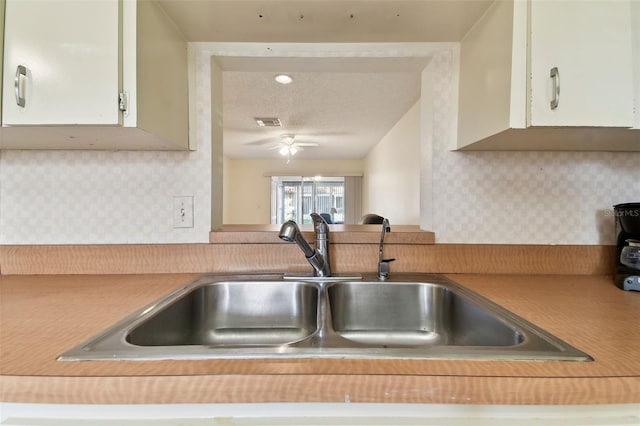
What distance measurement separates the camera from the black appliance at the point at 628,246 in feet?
2.98

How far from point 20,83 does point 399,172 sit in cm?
305

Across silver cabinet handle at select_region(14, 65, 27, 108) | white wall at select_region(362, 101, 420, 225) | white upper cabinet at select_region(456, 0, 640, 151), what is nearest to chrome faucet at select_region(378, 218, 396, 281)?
white upper cabinet at select_region(456, 0, 640, 151)

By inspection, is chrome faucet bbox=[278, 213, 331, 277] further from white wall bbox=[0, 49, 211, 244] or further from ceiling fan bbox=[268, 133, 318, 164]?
ceiling fan bbox=[268, 133, 318, 164]

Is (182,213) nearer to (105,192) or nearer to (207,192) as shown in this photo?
(207,192)

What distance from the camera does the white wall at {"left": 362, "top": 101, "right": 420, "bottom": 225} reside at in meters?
2.69

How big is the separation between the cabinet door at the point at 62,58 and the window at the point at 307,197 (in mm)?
5974

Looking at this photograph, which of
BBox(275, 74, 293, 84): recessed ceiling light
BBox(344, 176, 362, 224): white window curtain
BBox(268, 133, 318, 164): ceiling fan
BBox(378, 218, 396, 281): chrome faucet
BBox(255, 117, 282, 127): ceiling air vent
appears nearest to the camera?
BBox(378, 218, 396, 281): chrome faucet

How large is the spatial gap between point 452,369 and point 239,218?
6.56 metres

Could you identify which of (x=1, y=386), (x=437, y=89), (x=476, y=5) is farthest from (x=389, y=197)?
(x=1, y=386)

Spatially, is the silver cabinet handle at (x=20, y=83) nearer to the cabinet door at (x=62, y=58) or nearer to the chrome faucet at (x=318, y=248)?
the cabinet door at (x=62, y=58)

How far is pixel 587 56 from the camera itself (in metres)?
0.76

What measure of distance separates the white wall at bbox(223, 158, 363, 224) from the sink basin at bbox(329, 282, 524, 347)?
552 cm

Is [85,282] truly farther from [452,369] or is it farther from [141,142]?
[452,369]

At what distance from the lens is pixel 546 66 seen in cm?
76
